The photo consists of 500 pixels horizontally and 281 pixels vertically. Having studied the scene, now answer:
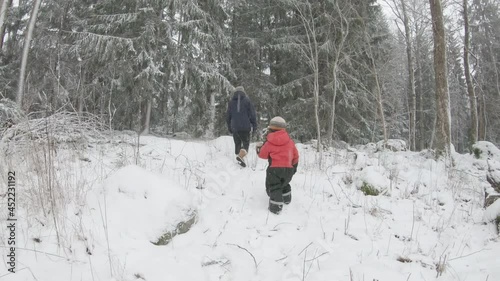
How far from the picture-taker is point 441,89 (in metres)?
7.31

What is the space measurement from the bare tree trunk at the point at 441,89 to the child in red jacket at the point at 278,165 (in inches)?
200

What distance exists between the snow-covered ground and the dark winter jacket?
1.71m

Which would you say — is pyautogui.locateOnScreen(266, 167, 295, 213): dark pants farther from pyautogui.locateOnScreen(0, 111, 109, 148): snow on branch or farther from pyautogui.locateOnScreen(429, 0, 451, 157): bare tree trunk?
pyautogui.locateOnScreen(429, 0, 451, 157): bare tree trunk

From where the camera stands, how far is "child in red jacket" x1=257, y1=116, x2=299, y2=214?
4035 millimetres

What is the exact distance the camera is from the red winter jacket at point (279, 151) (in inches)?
165

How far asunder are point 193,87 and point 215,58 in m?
1.86

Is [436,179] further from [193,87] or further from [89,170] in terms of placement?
[193,87]

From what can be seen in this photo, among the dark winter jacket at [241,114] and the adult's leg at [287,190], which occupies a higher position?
the dark winter jacket at [241,114]

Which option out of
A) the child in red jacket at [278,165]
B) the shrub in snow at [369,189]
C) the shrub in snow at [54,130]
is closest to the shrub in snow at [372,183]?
the shrub in snow at [369,189]

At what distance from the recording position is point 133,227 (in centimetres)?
302

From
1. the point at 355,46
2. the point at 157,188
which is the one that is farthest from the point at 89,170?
the point at 355,46

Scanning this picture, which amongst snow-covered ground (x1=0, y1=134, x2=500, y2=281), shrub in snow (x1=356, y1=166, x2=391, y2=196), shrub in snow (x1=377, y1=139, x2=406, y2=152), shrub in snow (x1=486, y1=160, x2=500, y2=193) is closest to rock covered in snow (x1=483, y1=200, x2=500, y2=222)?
snow-covered ground (x1=0, y1=134, x2=500, y2=281)

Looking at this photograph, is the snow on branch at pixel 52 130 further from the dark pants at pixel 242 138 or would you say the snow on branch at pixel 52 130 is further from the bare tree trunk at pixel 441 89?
the bare tree trunk at pixel 441 89

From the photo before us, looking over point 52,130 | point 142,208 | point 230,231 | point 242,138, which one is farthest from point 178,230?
point 242,138
